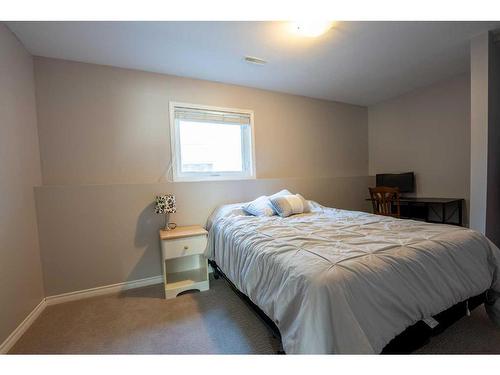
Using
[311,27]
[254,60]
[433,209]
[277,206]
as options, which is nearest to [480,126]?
[433,209]

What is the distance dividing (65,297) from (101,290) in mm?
294

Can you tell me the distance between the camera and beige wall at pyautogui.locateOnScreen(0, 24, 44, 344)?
1.59 m

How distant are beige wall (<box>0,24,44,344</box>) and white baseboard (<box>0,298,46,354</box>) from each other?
36 mm

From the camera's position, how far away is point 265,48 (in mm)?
2174

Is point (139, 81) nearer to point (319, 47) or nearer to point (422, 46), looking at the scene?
point (319, 47)

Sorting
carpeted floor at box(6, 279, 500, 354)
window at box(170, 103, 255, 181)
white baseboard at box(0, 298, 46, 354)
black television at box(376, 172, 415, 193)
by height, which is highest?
window at box(170, 103, 255, 181)

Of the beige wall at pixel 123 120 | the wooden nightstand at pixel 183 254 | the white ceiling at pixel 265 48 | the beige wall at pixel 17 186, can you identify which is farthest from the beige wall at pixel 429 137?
the beige wall at pixel 17 186

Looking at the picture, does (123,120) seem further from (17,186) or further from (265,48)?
(265,48)

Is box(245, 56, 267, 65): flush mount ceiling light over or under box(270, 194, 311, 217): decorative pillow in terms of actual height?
over

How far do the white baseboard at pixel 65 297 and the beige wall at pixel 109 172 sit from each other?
0.05 meters

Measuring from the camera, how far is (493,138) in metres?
2.18

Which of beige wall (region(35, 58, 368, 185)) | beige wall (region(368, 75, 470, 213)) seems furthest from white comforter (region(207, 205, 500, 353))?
beige wall (region(368, 75, 470, 213))

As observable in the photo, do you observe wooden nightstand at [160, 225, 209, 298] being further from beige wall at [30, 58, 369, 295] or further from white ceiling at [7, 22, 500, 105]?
white ceiling at [7, 22, 500, 105]
